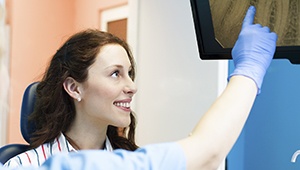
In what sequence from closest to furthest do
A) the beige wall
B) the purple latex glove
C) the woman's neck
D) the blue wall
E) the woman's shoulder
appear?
the purple latex glove
the woman's shoulder
the woman's neck
the blue wall
the beige wall

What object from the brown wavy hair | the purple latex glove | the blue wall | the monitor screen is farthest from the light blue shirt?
the blue wall

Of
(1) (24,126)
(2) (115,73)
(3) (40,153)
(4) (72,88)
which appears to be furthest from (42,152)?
(2) (115,73)

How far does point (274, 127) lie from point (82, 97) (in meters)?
0.87

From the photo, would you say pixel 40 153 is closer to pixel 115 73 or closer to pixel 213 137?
pixel 115 73

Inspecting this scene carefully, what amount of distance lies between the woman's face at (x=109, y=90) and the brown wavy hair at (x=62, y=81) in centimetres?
4

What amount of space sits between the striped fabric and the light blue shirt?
3.10ft

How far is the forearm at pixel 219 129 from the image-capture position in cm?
92

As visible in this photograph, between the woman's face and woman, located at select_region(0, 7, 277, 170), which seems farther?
the woman's face

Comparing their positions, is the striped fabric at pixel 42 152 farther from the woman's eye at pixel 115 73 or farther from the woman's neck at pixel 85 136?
the woman's eye at pixel 115 73

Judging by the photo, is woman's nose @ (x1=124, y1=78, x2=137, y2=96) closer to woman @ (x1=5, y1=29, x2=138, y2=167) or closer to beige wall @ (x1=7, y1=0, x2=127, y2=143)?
woman @ (x1=5, y1=29, x2=138, y2=167)

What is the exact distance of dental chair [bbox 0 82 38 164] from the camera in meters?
1.88

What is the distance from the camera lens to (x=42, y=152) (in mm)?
1815

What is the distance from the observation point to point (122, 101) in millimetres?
1781

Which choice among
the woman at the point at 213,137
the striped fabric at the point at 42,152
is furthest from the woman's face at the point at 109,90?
the woman at the point at 213,137
